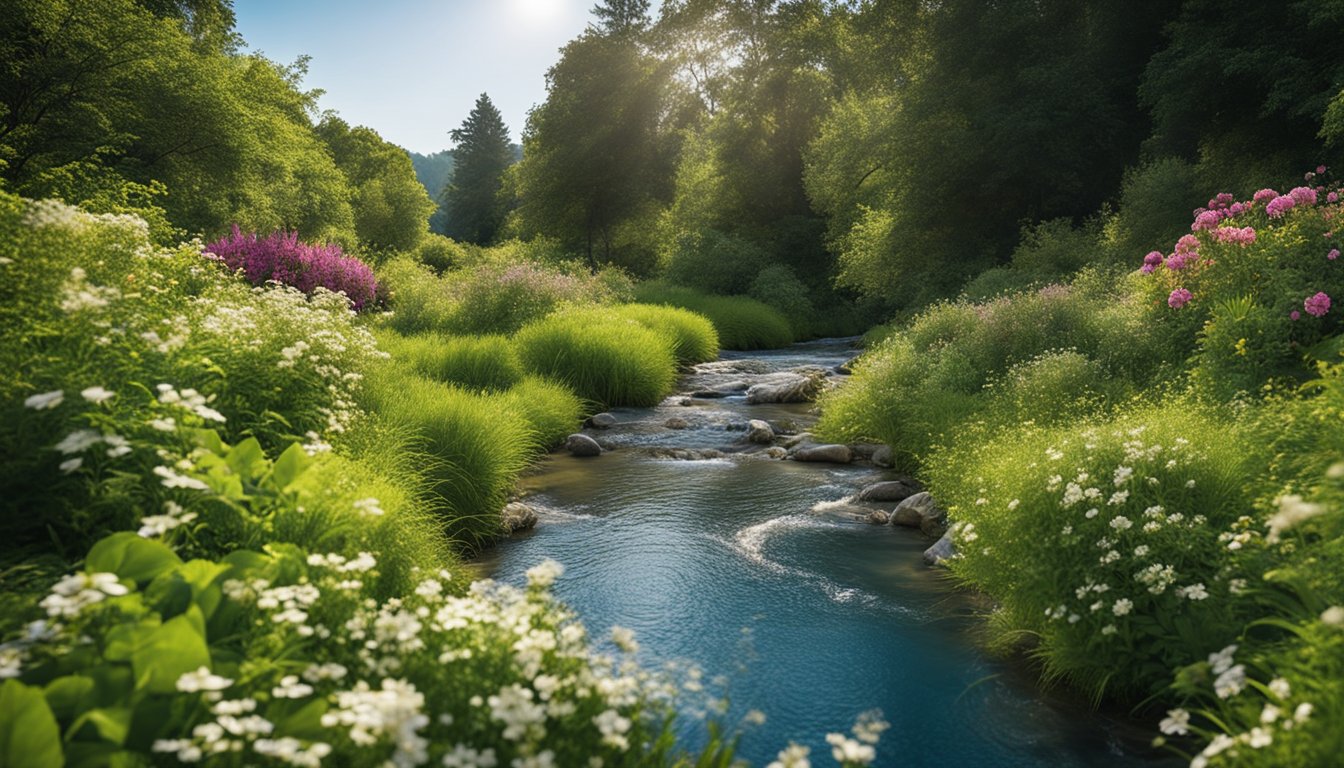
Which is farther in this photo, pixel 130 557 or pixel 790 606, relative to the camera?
pixel 790 606

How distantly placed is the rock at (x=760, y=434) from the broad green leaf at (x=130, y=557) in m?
9.02

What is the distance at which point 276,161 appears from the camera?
23766mm

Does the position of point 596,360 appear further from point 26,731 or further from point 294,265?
point 26,731

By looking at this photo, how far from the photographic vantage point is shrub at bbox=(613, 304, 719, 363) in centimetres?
1815

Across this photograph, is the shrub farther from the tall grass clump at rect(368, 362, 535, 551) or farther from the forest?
the tall grass clump at rect(368, 362, 535, 551)

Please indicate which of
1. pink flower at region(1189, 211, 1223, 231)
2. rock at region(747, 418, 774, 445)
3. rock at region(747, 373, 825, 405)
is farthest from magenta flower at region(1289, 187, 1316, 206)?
rock at region(747, 373, 825, 405)

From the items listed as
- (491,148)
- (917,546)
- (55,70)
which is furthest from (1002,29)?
(491,148)

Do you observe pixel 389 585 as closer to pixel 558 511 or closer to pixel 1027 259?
pixel 558 511

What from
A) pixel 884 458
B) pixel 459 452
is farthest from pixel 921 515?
pixel 459 452

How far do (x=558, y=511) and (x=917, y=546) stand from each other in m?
Result: 3.68

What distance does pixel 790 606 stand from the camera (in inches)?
227

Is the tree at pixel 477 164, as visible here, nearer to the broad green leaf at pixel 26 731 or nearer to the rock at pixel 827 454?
the rock at pixel 827 454

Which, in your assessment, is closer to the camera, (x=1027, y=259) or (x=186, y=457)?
(x=186, y=457)

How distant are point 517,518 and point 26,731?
5628mm
